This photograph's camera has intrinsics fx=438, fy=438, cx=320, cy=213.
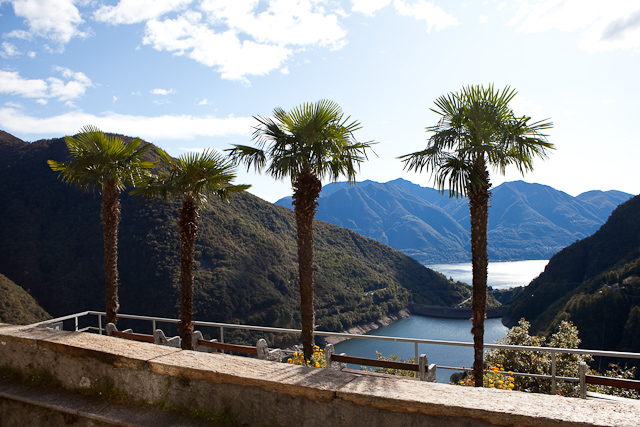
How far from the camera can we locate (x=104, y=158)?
10.0m

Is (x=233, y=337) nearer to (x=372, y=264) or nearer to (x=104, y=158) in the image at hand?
(x=104, y=158)

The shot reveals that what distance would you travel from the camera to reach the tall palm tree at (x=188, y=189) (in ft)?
29.6

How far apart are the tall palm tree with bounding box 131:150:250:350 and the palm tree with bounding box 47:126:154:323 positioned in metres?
1.01

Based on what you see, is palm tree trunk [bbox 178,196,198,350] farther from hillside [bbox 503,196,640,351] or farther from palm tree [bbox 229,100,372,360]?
hillside [bbox 503,196,640,351]

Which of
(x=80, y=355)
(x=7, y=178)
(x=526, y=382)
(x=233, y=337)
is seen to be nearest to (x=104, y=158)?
(x=80, y=355)

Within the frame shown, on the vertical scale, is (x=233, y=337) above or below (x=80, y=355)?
below

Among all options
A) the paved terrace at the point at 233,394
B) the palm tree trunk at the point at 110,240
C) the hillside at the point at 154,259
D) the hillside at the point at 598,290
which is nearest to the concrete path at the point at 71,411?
the paved terrace at the point at 233,394

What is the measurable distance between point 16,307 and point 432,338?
57.0 meters

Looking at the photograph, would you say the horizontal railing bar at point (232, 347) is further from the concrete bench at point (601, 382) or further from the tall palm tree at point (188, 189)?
the concrete bench at point (601, 382)

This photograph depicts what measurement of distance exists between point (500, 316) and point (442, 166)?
83093mm

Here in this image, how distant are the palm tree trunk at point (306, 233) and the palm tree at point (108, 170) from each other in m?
4.02

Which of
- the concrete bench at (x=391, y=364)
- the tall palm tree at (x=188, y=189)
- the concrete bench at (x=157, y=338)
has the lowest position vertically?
the concrete bench at (x=157, y=338)

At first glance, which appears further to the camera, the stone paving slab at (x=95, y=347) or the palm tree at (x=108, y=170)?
the palm tree at (x=108, y=170)

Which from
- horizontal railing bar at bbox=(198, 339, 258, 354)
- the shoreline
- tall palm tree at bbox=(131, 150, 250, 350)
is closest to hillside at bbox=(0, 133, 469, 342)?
the shoreline
